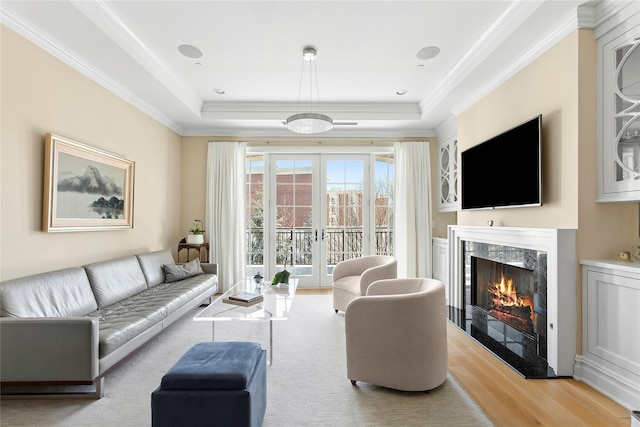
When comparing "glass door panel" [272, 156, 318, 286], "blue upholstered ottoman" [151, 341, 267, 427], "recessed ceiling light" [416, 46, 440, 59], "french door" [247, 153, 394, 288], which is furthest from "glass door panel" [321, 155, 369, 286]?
"blue upholstered ottoman" [151, 341, 267, 427]

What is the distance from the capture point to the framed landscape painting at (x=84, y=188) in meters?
2.96

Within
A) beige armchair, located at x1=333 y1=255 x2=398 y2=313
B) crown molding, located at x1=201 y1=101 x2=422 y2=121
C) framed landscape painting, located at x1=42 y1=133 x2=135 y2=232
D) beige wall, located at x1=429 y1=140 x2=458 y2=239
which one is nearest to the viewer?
framed landscape painting, located at x1=42 y1=133 x2=135 y2=232

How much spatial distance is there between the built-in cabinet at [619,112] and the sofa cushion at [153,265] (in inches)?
182

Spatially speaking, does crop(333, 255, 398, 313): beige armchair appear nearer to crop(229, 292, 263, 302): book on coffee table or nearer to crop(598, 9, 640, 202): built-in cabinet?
crop(229, 292, 263, 302): book on coffee table

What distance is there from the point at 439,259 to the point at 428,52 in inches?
131

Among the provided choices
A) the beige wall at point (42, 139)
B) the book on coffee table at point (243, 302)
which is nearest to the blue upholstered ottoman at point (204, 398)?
the book on coffee table at point (243, 302)

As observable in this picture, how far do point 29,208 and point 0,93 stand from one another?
91 centimetres

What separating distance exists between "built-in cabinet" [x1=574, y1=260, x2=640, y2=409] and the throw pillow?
4299mm

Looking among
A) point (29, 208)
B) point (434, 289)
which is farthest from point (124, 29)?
point (434, 289)

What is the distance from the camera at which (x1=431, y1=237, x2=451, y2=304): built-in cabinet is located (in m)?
5.34

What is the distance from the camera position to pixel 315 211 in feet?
19.6

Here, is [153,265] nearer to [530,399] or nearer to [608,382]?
[530,399]

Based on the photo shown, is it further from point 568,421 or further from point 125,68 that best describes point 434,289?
point 125,68

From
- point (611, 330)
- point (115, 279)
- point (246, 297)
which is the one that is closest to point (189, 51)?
point (115, 279)
